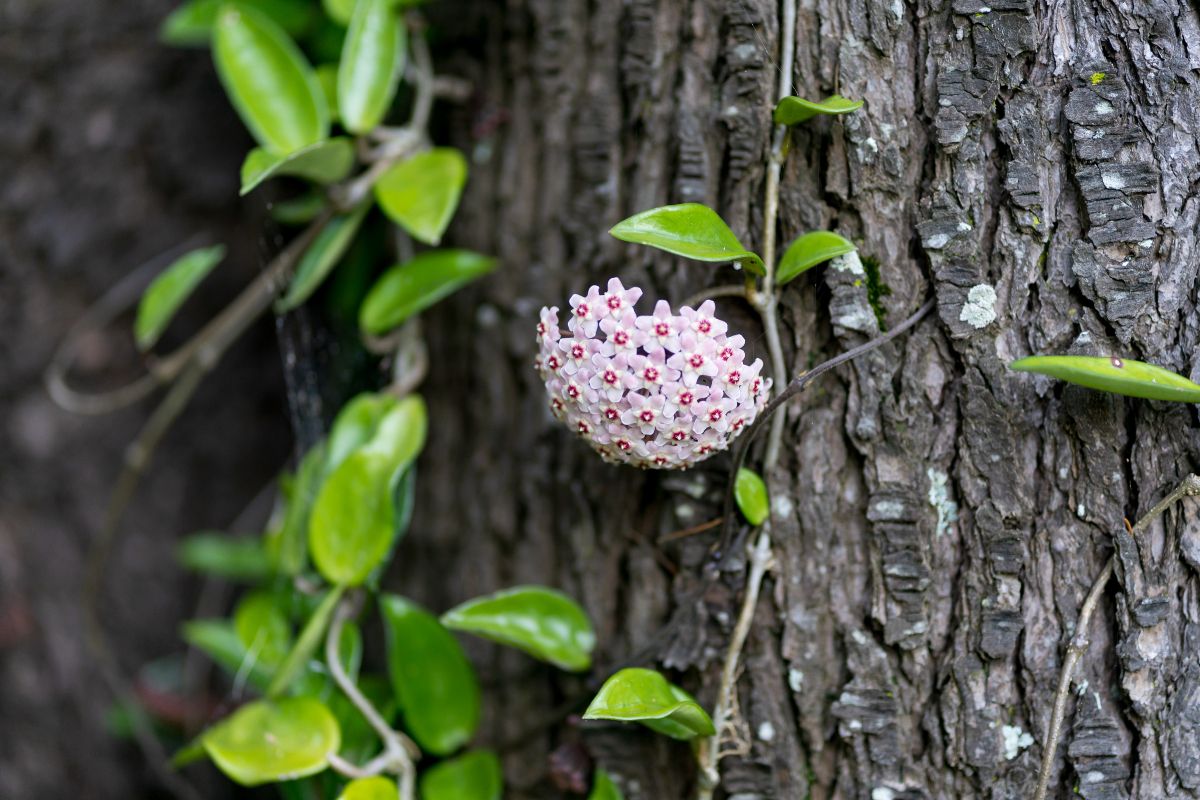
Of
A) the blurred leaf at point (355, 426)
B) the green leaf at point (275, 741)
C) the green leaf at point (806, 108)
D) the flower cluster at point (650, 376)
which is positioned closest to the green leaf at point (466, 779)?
the green leaf at point (275, 741)

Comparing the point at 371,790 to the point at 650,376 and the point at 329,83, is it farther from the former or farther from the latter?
the point at 329,83

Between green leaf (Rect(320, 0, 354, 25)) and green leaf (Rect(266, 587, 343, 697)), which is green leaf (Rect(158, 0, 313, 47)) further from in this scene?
green leaf (Rect(266, 587, 343, 697))

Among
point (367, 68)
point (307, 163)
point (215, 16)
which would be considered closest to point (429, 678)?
point (307, 163)

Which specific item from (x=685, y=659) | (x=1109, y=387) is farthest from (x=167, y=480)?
(x=1109, y=387)

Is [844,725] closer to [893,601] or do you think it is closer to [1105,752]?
[893,601]

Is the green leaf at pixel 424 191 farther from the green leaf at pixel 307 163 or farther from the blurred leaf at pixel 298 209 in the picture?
the blurred leaf at pixel 298 209
